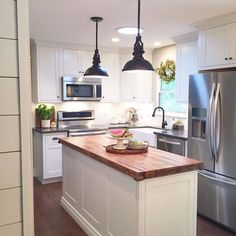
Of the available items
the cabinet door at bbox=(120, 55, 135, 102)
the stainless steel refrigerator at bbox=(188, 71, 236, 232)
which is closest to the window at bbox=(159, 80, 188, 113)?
the cabinet door at bbox=(120, 55, 135, 102)

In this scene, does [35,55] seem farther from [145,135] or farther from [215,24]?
[215,24]

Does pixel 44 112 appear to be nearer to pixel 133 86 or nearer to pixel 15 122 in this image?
pixel 133 86

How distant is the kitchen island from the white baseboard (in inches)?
0.4

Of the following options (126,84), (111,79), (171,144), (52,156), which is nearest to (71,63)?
(111,79)

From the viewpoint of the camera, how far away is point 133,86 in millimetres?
5629

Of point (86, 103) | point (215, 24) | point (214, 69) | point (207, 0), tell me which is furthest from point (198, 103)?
point (86, 103)

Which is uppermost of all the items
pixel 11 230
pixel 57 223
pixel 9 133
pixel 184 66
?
pixel 184 66

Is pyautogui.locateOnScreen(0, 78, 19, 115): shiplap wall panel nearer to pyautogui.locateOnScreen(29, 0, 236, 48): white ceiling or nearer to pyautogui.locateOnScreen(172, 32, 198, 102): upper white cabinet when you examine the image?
pyautogui.locateOnScreen(29, 0, 236, 48): white ceiling

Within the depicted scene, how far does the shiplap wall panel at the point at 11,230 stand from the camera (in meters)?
0.90

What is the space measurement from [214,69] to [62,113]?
9.90 feet

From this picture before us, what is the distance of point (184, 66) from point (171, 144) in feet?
4.29

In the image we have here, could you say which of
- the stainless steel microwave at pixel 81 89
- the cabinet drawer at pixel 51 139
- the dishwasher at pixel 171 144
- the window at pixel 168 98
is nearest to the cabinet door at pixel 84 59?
the stainless steel microwave at pixel 81 89

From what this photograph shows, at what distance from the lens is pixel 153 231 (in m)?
2.22

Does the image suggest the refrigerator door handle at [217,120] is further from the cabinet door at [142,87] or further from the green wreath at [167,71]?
the cabinet door at [142,87]
